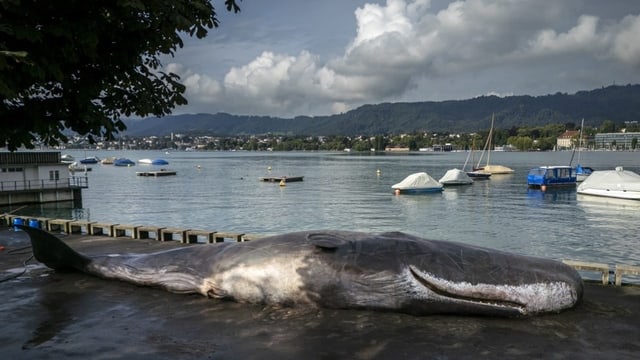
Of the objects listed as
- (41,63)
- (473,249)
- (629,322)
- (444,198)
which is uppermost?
(41,63)

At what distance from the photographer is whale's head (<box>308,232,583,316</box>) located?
9977 millimetres

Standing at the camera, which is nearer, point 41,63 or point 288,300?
point 41,63

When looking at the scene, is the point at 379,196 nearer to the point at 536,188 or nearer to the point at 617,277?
the point at 536,188

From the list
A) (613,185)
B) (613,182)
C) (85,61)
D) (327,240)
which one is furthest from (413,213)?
(85,61)

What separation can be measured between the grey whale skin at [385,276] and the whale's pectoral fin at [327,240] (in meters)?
0.02

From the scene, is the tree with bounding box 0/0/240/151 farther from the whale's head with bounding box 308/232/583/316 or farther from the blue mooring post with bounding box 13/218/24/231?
the blue mooring post with bounding box 13/218/24/231

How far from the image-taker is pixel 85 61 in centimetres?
704

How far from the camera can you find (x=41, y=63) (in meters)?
5.99

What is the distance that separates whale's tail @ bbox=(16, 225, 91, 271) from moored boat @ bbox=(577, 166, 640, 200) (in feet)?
216

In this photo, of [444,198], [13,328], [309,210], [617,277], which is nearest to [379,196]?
[444,198]

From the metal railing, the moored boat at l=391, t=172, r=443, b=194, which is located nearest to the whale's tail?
the metal railing

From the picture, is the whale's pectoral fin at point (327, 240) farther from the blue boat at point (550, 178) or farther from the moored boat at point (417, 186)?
the blue boat at point (550, 178)

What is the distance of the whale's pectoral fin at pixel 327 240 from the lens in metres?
10.5

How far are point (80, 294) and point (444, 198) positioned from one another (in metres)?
59.6
